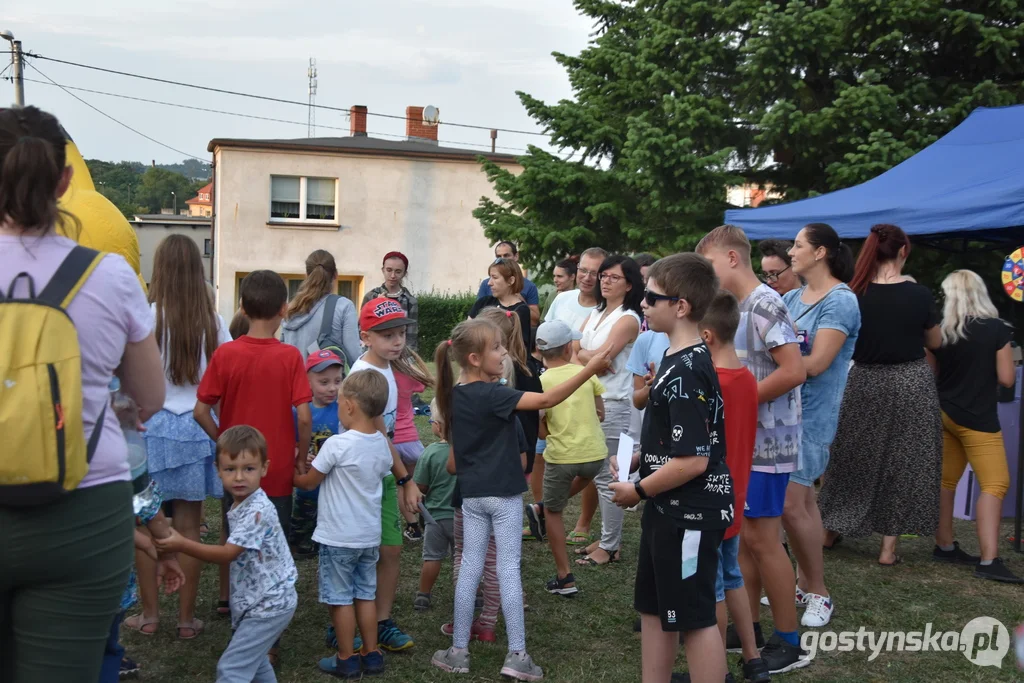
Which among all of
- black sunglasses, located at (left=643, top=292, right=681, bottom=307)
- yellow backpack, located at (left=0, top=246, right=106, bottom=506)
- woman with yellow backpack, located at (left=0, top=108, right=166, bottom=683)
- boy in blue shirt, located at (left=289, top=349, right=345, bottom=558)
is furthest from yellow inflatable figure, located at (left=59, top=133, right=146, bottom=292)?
black sunglasses, located at (left=643, top=292, right=681, bottom=307)

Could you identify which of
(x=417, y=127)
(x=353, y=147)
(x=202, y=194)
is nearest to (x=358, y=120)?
(x=417, y=127)

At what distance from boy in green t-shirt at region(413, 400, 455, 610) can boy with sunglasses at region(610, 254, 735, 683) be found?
1.62 m

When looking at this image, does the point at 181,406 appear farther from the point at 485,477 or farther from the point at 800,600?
the point at 800,600

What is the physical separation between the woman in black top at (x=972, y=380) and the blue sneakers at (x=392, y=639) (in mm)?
3806

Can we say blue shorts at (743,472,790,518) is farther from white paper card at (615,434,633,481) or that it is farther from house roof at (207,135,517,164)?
house roof at (207,135,517,164)

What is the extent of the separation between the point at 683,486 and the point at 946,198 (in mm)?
5051

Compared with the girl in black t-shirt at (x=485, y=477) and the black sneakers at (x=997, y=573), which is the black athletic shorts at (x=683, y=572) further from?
the black sneakers at (x=997, y=573)

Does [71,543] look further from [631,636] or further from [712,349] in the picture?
[631,636]

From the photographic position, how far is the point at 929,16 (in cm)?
1323

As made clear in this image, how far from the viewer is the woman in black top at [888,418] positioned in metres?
5.65

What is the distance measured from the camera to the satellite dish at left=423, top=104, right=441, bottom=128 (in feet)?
114

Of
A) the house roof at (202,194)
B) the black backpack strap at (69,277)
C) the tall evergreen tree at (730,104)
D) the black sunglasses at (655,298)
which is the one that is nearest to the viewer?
the black backpack strap at (69,277)

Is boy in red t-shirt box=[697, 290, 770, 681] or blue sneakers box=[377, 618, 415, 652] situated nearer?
boy in red t-shirt box=[697, 290, 770, 681]

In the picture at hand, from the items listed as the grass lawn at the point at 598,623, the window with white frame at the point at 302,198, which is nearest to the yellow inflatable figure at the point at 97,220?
the grass lawn at the point at 598,623
